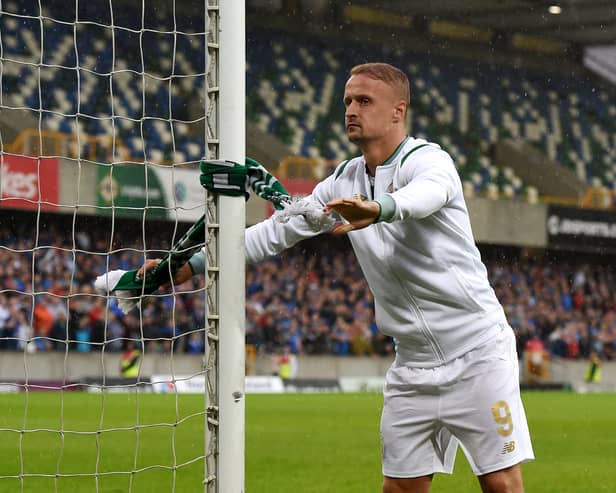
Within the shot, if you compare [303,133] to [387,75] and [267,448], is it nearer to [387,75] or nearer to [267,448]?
[267,448]

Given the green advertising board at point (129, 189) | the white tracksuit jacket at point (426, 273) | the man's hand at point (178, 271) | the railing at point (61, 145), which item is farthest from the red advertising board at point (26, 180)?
the white tracksuit jacket at point (426, 273)

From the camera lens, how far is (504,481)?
4.09m

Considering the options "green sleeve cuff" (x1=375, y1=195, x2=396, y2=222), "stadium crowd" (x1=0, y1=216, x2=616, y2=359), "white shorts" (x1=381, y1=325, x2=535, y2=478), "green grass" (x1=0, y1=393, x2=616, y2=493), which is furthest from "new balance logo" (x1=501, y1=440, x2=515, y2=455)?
"stadium crowd" (x1=0, y1=216, x2=616, y2=359)

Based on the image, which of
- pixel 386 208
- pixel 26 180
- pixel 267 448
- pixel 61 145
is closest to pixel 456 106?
pixel 61 145

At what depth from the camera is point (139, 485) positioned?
8.23 m

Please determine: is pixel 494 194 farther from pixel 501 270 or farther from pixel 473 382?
pixel 473 382

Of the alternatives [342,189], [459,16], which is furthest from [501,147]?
[342,189]

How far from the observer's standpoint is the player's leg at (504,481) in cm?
409

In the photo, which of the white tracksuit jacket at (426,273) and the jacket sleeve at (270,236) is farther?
the jacket sleeve at (270,236)

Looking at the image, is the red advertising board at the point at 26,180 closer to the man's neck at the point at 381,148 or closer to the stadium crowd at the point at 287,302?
the stadium crowd at the point at 287,302

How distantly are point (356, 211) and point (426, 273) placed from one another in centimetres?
71

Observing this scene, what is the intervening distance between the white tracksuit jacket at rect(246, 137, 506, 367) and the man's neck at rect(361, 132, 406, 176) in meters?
0.02

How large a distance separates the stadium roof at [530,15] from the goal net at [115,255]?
7243mm

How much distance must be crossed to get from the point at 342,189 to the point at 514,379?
96 cm
